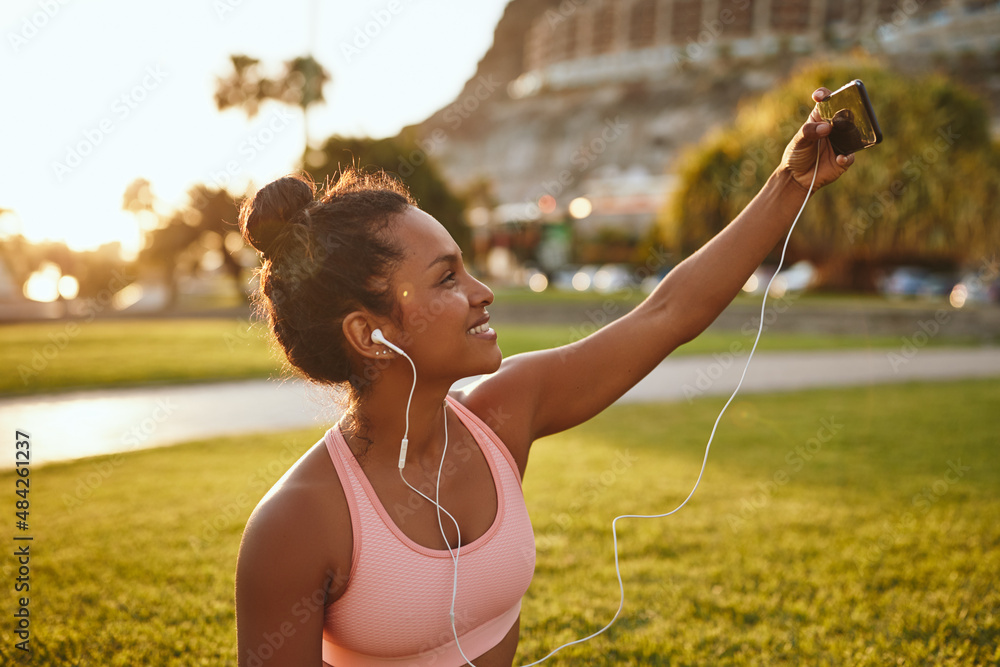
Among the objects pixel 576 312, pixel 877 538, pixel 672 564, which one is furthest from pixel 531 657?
pixel 576 312

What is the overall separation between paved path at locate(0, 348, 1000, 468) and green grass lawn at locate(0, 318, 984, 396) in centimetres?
62

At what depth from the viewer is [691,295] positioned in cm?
198

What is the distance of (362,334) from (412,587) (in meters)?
0.58

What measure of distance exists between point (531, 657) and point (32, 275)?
3854 cm

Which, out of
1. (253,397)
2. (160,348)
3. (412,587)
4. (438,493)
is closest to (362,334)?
(438,493)

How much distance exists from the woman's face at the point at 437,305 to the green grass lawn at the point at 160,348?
6371 mm

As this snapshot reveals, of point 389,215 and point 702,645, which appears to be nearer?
point 389,215

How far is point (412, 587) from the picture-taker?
1558 mm

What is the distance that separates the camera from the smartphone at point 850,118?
171 centimetres

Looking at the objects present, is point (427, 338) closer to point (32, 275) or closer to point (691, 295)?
point (691, 295)

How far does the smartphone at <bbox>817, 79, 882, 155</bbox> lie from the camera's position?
1711mm

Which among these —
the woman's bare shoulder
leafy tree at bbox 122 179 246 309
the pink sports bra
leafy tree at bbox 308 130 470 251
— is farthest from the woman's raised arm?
leafy tree at bbox 122 179 246 309

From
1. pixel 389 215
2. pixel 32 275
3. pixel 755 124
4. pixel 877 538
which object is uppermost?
pixel 755 124

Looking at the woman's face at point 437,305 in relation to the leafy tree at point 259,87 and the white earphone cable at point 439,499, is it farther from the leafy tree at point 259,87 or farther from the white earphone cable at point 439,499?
the leafy tree at point 259,87
